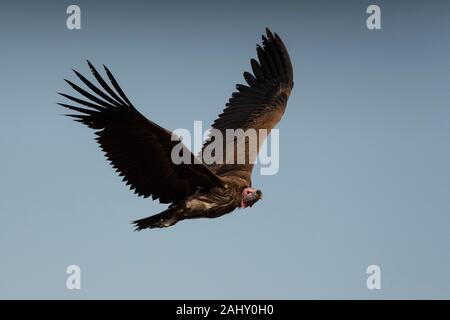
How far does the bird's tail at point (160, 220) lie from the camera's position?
1223cm

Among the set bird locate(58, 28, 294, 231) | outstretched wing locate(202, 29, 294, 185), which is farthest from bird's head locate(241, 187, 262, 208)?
outstretched wing locate(202, 29, 294, 185)

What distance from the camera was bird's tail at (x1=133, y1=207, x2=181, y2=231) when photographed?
12.2m

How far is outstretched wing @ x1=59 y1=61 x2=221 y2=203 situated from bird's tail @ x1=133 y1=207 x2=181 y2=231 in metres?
0.27

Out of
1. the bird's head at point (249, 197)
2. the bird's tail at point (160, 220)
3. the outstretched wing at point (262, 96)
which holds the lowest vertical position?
the bird's tail at point (160, 220)

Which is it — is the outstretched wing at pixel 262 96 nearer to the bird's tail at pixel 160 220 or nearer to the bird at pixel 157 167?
the bird at pixel 157 167

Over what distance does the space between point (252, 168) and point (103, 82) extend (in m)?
3.44

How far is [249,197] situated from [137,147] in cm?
187

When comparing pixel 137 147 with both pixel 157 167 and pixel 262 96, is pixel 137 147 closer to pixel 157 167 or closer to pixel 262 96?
pixel 157 167

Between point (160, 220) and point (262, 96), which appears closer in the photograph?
point (160, 220)

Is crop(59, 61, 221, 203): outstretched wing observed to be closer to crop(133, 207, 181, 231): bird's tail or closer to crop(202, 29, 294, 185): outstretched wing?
crop(133, 207, 181, 231): bird's tail

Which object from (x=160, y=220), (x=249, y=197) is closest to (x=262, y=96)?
(x=249, y=197)

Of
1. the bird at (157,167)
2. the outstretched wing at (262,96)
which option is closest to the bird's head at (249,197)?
the bird at (157,167)

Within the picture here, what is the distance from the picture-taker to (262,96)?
1557 centimetres

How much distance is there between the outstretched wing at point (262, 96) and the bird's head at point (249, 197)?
6.14 feet
